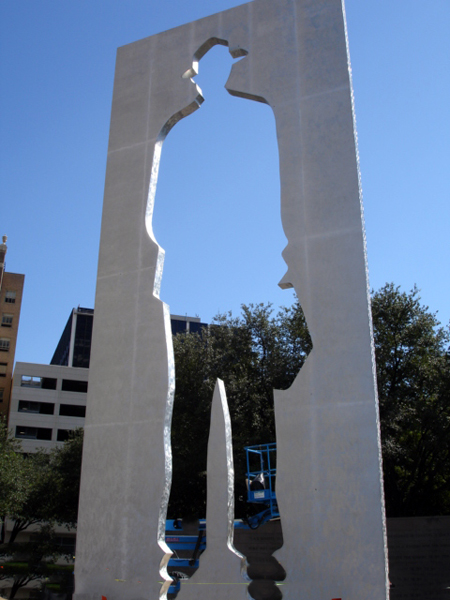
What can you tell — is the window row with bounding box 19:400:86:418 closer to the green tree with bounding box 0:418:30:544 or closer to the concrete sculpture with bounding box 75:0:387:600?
the green tree with bounding box 0:418:30:544

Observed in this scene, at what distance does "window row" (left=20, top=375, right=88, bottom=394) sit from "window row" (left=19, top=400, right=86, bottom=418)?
4.61 ft

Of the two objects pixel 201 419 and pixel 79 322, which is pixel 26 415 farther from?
pixel 79 322

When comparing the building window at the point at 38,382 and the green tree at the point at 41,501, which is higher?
the building window at the point at 38,382

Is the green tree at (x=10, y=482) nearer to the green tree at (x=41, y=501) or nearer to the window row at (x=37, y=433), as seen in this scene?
the green tree at (x=41, y=501)

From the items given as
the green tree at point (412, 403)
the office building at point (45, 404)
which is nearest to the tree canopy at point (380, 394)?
the green tree at point (412, 403)

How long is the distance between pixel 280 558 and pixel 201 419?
45.8 feet

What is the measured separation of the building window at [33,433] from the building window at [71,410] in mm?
2030

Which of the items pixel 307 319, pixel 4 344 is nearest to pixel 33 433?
pixel 4 344

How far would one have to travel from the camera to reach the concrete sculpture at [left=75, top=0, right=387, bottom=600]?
7594mm

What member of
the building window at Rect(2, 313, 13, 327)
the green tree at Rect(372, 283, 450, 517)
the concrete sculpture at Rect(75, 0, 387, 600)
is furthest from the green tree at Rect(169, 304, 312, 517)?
the building window at Rect(2, 313, 13, 327)

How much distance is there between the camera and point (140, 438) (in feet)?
29.5

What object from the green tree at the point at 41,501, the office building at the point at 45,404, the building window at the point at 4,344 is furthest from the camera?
the building window at the point at 4,344

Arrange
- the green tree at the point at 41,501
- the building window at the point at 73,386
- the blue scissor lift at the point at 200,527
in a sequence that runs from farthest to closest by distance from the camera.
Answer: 1. the building window at the point at 73,386
2. the green tree at the point at 41,501
3. the blue scissor lift at the point at 200,527

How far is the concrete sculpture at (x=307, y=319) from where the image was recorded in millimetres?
7594
